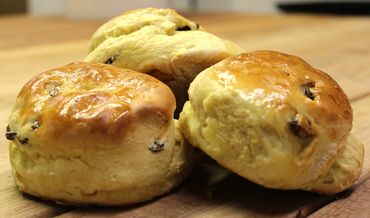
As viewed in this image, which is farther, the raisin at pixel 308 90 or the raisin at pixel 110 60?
the raisin at pixel 110 60

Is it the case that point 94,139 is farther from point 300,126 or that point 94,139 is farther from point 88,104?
point 300,126

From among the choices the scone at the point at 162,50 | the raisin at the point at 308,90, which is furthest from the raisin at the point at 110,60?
the raisin at the point at 308,90

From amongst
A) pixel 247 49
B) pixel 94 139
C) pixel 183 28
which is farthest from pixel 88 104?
pixel 247 49

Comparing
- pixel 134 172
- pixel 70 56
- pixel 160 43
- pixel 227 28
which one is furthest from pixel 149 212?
pixel 227 28

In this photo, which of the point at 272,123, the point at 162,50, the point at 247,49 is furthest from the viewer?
the point at 247,49

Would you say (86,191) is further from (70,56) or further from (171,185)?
(70,56)

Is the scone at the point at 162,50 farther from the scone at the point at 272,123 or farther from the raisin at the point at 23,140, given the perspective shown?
the raisin at the point at 23,140

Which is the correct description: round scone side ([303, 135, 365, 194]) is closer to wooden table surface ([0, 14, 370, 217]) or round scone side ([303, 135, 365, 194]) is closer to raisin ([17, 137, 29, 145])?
wooden table surface ([0, 14, 370, 217])
